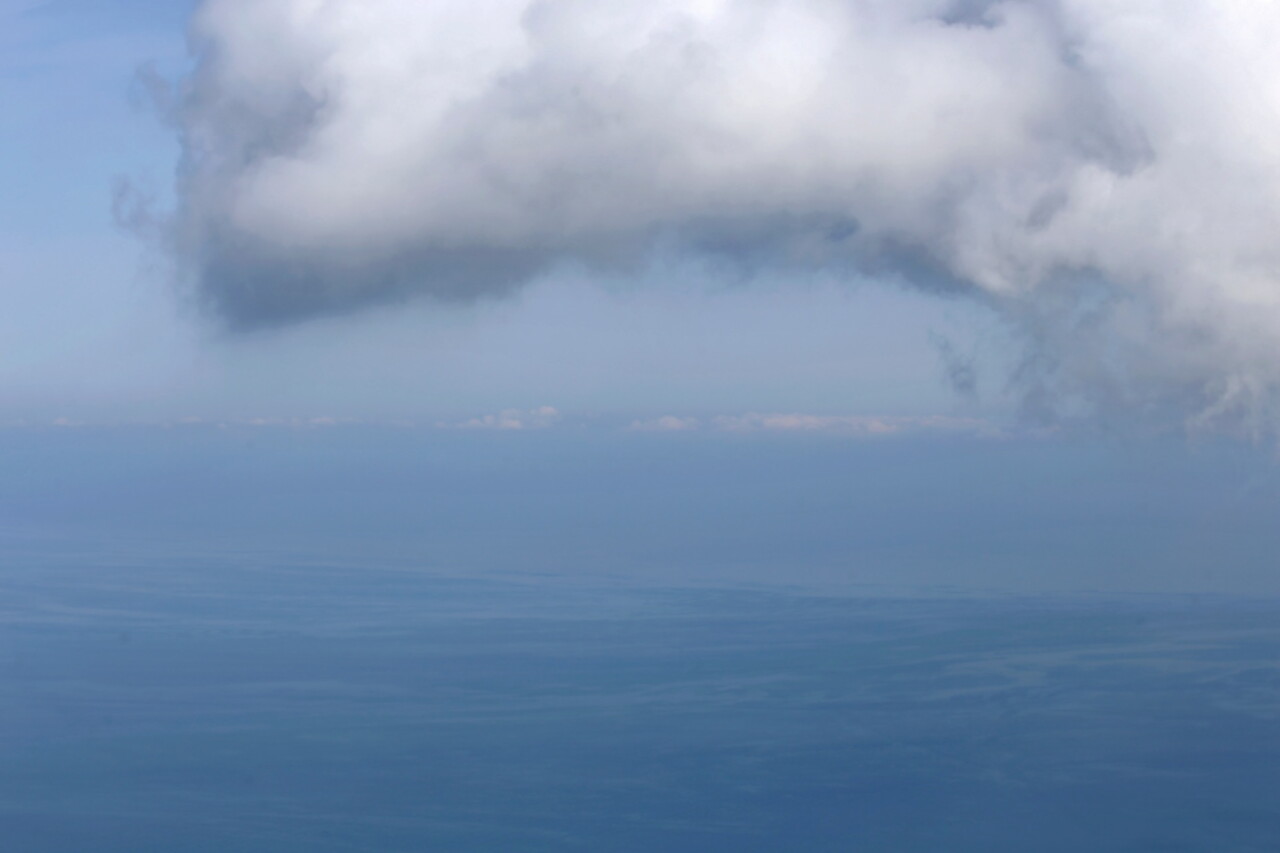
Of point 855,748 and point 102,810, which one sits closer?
point 102,810

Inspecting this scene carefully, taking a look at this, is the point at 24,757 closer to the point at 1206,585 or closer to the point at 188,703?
the point at 188,703

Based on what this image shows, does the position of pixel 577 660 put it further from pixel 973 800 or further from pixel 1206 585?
pixel 1206 585

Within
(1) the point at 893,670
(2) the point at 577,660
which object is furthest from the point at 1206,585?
(2) the point at 577,660

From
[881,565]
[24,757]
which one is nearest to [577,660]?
[24,757]

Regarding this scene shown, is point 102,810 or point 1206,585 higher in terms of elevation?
point 1206,585

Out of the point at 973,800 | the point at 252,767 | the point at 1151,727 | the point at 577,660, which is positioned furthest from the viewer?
the point at 577,660

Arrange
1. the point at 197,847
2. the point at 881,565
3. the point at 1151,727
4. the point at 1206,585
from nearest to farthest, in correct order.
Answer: the point at 197,847, the point at 1151,727, the point at 1206,585, the point at 881,565
